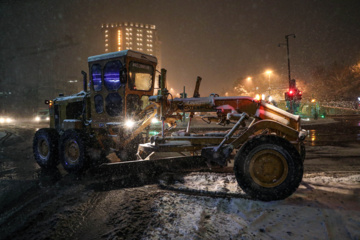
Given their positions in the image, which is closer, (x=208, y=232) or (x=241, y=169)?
(x=208, y=232)

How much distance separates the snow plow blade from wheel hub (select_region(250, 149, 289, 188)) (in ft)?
6.18

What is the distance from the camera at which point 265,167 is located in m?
3.72

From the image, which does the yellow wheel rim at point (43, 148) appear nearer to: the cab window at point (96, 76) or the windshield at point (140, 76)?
the cab window at point (96, 76)

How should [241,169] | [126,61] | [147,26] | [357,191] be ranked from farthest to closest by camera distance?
[147,26] → [126,61] → [357,191] → [241,169]

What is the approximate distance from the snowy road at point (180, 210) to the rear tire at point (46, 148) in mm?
1748

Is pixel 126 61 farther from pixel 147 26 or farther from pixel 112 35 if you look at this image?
pixel 147 26

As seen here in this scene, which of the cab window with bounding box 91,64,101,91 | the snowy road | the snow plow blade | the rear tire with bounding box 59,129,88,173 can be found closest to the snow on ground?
the snowy road

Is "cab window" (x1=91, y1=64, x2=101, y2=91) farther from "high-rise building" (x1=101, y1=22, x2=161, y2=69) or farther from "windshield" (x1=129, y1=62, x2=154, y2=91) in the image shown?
"high-rise building" (x1=101, y1=22, x2=161, y2=69)

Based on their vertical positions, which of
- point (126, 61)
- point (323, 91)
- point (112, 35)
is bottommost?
point (126, 61)

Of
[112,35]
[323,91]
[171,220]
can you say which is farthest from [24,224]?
[112,35]

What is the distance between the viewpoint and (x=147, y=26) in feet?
415

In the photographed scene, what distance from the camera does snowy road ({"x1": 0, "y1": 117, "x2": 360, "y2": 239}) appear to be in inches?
115

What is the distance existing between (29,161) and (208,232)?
26.2ft

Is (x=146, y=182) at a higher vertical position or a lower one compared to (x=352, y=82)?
lower
